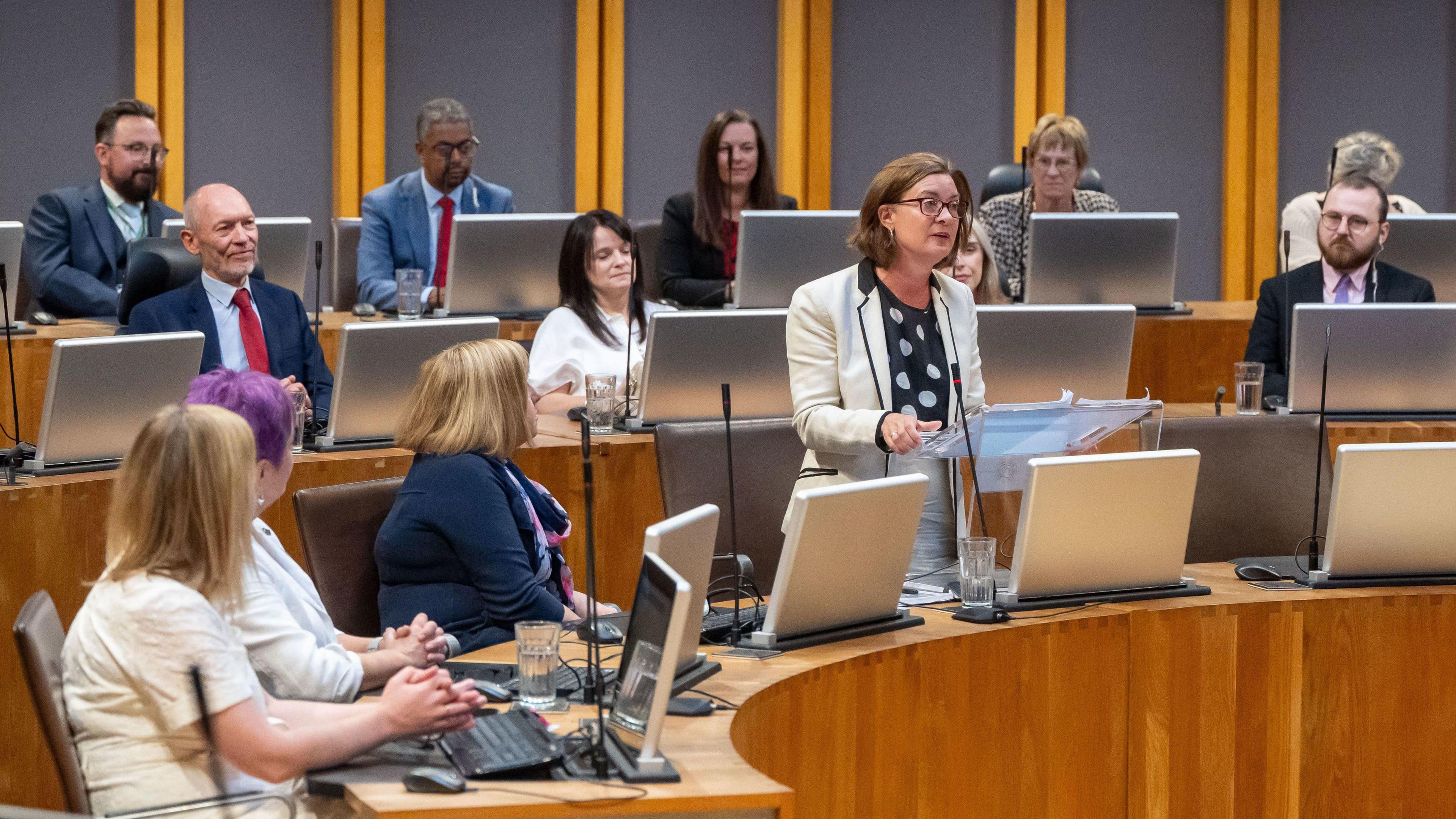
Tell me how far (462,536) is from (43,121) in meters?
5.06

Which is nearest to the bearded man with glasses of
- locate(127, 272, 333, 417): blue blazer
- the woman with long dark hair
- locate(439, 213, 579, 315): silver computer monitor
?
locate(439, 213, 579, 315): silver computer monitor

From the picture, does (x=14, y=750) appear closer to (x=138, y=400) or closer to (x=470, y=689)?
(x=138, y=400)

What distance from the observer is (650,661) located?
1.99 metres

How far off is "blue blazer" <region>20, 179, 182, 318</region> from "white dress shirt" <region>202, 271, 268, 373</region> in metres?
1.33

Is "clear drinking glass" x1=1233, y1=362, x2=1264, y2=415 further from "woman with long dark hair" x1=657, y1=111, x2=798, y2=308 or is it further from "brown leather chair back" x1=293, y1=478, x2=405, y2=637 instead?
"brown leather chair back" x1=293, y1=478, x2=405, y2=637

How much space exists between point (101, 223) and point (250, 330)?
5.32ft

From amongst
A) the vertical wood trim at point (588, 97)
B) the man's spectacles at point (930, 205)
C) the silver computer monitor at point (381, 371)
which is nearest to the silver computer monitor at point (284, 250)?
the silver computer monitor at point (381, 371)

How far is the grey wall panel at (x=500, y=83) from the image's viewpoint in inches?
287

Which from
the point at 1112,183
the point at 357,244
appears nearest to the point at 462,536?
the point at 357,244

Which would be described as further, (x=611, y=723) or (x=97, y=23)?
(x=97, y=23)

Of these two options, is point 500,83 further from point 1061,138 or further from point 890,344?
point 890,344

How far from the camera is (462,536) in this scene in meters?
2.62

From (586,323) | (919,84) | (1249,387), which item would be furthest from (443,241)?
(919,84)

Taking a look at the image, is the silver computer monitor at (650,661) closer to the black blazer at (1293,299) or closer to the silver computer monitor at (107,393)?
the silver computer monitor at (107,393)
